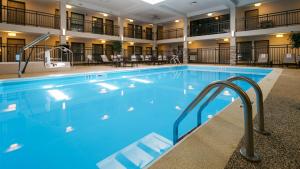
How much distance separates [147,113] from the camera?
4.02m

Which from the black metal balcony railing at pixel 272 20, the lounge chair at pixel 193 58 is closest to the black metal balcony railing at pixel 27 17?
the lounge chair at pixel 193 58

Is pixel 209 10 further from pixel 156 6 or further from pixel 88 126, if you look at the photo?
pixel 88 126

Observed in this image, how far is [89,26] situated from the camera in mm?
17156

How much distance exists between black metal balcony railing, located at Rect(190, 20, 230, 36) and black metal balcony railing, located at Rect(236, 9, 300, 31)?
52.5 inches

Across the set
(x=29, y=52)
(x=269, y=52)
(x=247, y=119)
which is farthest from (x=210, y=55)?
(x=247, y=119)

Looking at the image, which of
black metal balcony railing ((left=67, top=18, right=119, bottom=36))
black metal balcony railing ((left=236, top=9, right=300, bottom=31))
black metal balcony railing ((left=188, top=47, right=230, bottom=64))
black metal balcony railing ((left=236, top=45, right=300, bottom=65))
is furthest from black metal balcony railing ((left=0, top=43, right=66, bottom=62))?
black metal balcony railing ((left=236, top=9, right=300, bottom=31))

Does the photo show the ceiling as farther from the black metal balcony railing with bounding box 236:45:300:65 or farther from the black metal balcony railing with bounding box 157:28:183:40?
the black metal balcony railing with bounding box 236:45:300:65

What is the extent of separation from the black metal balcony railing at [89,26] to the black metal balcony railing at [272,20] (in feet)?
38.1

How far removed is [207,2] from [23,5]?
43.4 feet

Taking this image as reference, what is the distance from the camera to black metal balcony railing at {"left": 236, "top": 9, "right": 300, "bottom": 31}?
13242mm

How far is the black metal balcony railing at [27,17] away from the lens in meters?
12.4

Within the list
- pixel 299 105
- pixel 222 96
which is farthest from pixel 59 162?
pixel 222 96

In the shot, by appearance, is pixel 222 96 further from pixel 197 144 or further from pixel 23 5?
pixel 23 5

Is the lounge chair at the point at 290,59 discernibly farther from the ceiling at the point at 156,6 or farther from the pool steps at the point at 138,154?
the pool steps at the point at 138,154
